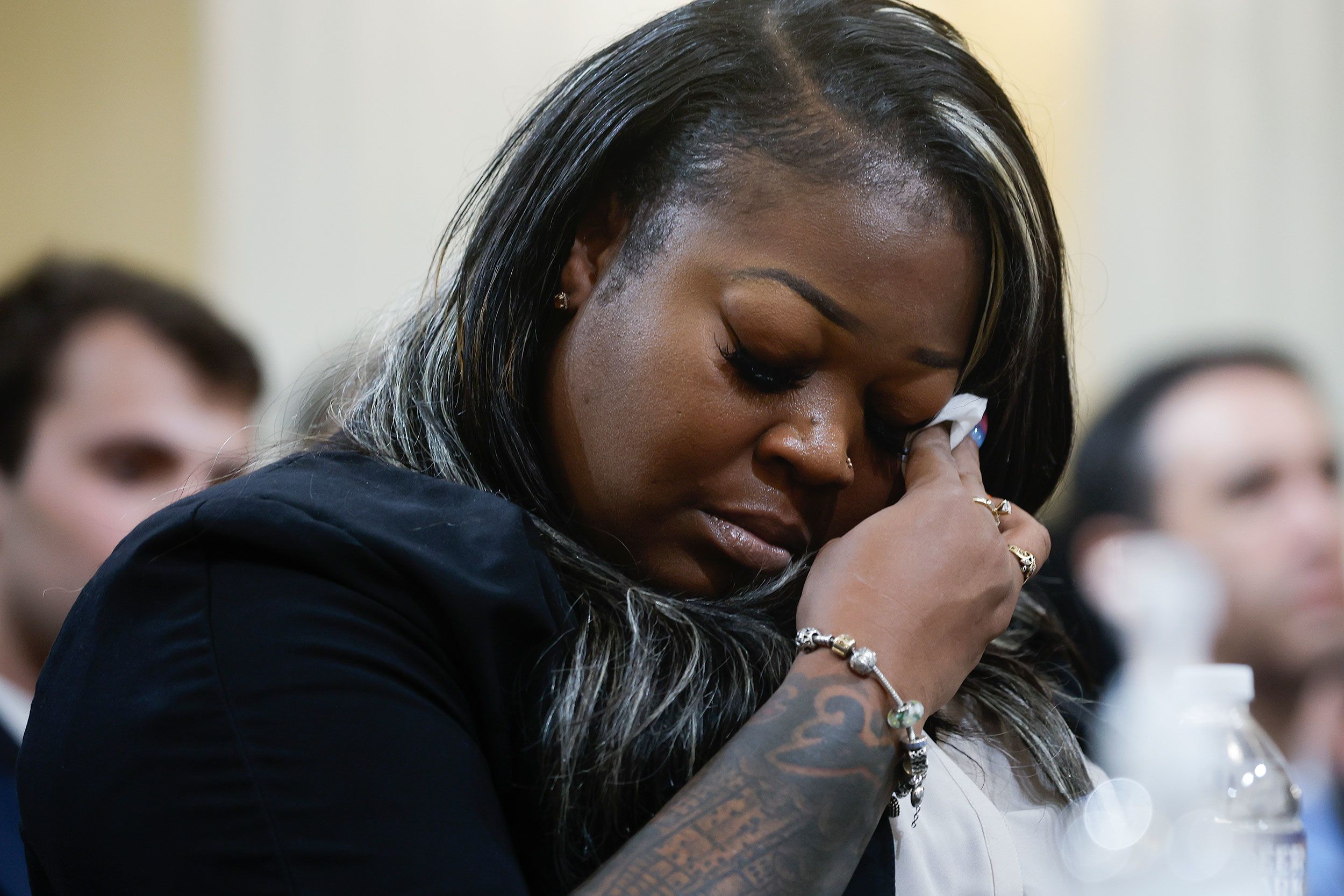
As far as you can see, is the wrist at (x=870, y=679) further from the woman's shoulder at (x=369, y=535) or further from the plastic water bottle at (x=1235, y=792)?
the plastic water bottle at (x=1235, y=792)

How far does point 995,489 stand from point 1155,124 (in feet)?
8.23

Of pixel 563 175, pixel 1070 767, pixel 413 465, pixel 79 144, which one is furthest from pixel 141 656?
pixel 79 144

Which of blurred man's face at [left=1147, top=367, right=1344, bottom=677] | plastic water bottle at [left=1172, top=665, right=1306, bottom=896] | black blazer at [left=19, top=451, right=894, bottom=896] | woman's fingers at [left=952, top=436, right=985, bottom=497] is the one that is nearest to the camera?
black blazer at [left=19, top=451, right=894, bottom=896]

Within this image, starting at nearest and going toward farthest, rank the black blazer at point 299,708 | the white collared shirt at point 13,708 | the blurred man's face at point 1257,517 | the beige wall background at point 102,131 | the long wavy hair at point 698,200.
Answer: the black blazer at point 299,708 < the long wavy hair at point 698,200 < the white collared shirt at point 13,708 < the blurred man's face at point 1257,517 < the beige wall background at point 102,131

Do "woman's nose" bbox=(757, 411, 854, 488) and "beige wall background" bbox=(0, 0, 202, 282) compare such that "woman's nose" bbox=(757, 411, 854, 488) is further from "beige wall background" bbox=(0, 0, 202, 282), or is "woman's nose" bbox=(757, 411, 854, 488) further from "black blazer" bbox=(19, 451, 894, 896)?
"beige wall background" bbox=(0, 0, 202, 282)

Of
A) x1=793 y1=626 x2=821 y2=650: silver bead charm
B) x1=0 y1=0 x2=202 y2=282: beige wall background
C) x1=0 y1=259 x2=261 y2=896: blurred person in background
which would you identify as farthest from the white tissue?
x1=0 y1=0 x2=202 y2=282: beige wall background

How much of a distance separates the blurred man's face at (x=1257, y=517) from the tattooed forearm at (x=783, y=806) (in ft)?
4.89

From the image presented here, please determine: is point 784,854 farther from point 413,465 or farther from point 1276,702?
point 1276,702

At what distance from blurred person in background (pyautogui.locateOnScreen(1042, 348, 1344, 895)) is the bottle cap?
381 mm

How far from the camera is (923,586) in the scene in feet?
2.77

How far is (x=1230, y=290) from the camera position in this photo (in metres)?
3.22

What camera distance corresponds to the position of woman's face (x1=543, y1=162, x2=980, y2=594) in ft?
2.96

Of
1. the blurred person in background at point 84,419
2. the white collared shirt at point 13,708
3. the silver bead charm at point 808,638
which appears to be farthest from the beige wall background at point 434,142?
the silver bead charm at point 808,638

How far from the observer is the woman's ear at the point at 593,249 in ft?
3.23
